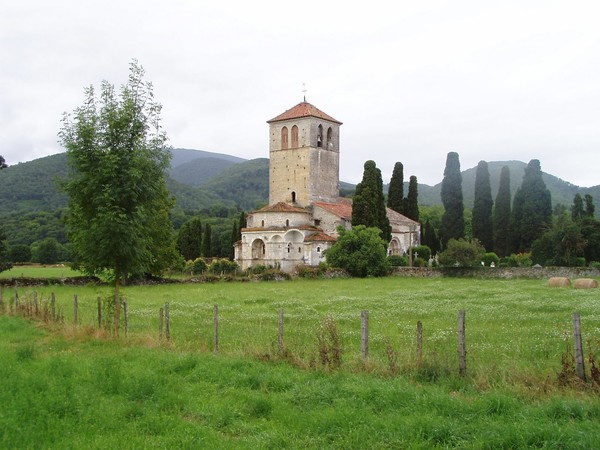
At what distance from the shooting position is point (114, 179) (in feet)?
51.4

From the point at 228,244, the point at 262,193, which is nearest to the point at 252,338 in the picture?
the point at 228,244

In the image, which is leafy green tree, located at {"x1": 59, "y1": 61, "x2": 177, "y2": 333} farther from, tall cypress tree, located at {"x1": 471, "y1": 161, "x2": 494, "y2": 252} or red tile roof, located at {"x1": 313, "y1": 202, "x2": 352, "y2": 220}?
tall cypress tree, located at {"x1": 471, "y1": 161, "x2": 494, "y2": 252}

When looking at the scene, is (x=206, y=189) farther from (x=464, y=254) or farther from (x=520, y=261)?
(x=464, y=254)

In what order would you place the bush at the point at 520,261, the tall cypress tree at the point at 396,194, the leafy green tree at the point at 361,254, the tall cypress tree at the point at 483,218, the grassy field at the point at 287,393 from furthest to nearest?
the tall cypress tree at the point at 483,218 < the tall cypress tree at the point at 396,194 < the bush at the point at 520,261 < the leafy green tree at the point at 361,254 < the grassy field at the point at 287,393

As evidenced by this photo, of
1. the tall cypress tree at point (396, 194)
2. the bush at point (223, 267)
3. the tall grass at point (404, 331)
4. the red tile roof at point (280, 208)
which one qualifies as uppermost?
the tall cypress tree at point (396, 194)

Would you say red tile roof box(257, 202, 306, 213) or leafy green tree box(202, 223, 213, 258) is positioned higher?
red tile roof box(257, 202, 306, 213)

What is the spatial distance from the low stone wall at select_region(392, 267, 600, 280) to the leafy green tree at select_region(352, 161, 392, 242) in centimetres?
456

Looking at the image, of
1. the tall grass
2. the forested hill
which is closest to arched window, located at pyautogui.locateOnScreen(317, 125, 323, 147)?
the forested hill

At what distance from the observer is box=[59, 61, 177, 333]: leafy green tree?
51.2 ft

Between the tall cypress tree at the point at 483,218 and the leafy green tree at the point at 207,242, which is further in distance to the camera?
the leafy green tree at the point at 207,242

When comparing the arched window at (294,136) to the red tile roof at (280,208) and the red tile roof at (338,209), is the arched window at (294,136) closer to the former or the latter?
the red tile roof at (338,209)

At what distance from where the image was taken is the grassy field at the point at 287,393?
7219 mm

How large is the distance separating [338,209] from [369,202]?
10.9 m

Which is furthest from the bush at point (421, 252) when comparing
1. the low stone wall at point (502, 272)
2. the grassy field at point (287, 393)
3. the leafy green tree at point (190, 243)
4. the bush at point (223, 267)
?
the grassy field at point (287, 393)
